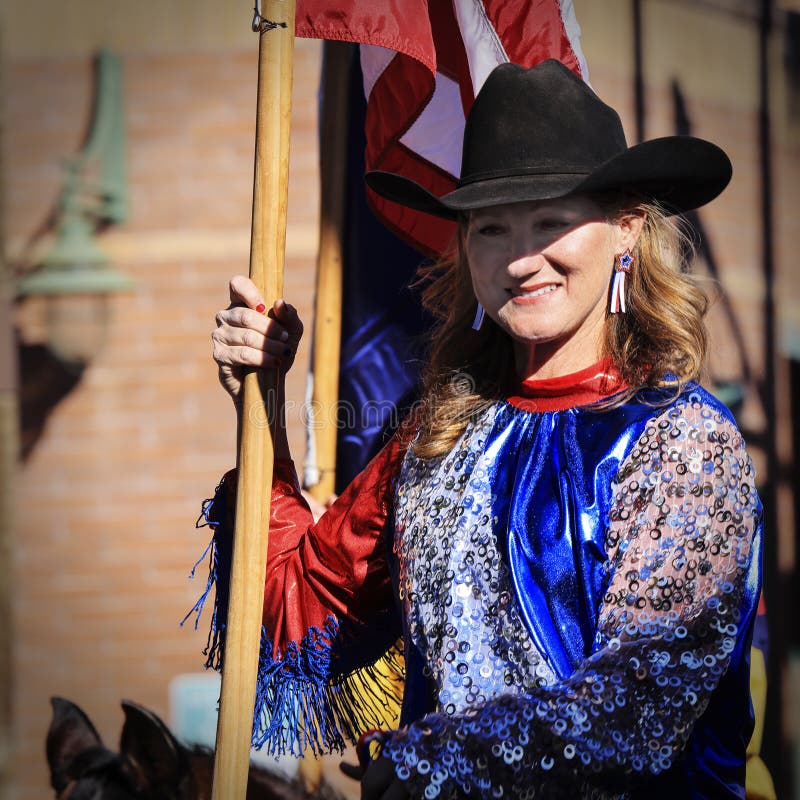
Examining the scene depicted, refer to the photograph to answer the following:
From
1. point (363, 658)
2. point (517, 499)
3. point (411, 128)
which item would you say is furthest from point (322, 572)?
point (411, 128)

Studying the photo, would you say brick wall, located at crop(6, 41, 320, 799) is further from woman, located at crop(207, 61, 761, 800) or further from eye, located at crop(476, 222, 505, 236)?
eye, located at crop(476, 222, 505, 236)

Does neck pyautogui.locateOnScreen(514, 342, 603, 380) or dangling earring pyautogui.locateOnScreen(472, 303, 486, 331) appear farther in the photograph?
dangling earring pyautogui.locateOnScreen(472, 303, 486, 331)

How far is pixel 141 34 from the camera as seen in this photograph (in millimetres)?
4211

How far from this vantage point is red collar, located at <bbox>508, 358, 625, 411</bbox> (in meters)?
1.81

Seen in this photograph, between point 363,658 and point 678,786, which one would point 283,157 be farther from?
point 678,786

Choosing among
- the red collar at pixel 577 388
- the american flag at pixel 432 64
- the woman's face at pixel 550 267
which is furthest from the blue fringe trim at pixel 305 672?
the american flag at pixel 432 64

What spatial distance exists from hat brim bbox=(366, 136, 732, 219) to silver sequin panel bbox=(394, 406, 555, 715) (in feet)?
1.44

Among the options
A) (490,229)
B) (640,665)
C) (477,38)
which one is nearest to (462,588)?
(640,665)

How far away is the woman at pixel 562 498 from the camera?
4.71 ft

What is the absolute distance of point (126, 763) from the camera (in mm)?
2562

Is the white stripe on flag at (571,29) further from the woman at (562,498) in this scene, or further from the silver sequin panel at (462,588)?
the silver sequin panel at (462,588)

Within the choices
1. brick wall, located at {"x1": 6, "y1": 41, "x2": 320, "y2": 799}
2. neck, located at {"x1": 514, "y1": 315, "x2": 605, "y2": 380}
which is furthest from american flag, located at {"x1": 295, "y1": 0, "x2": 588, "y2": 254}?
brick wall, located at {"x1": 6, "y1": 41, "x2": 320, "y2": 799}

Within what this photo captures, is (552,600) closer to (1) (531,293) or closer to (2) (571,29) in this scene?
(1) (531,293)

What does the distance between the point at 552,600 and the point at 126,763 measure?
144 centimetres
